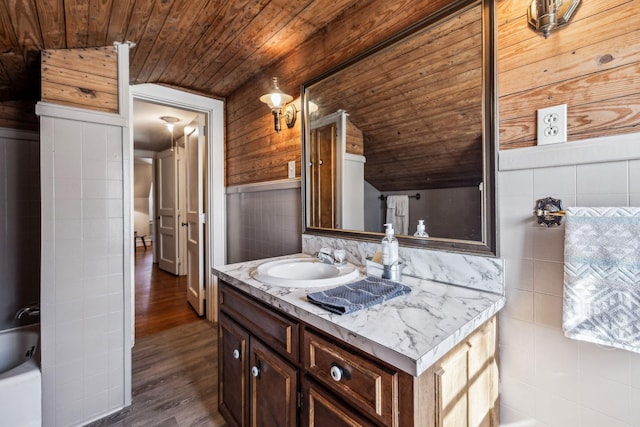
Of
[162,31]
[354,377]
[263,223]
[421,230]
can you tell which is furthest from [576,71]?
[263,223]

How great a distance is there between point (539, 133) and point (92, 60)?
6.88ft

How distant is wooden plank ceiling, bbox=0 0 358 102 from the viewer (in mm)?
1241

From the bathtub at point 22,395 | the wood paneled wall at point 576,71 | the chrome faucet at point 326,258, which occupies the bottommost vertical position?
the bathtub at point 22,395

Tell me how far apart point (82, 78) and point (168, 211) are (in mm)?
3581

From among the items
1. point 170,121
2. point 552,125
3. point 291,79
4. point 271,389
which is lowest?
point 271,389

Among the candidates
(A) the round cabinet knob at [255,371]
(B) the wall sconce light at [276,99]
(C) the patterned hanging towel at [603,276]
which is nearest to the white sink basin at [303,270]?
(A) the round cabinet knob at [255,371]

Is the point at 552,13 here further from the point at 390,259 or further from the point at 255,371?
the point at 255,371

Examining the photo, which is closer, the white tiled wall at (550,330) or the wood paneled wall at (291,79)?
the white tiled wall at (550,330)

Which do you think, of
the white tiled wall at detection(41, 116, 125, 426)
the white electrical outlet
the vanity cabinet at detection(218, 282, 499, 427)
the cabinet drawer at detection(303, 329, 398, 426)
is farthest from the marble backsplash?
the white tiled wall at detection(41, 116, 125, 426)

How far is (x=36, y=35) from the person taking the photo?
1.32 metres

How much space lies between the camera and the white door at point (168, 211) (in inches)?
180

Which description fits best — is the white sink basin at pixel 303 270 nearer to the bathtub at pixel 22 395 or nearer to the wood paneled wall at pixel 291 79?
the wood paneled wall at pixel 291 79

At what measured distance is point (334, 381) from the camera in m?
0.83

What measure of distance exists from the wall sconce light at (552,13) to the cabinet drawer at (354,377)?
112cm
